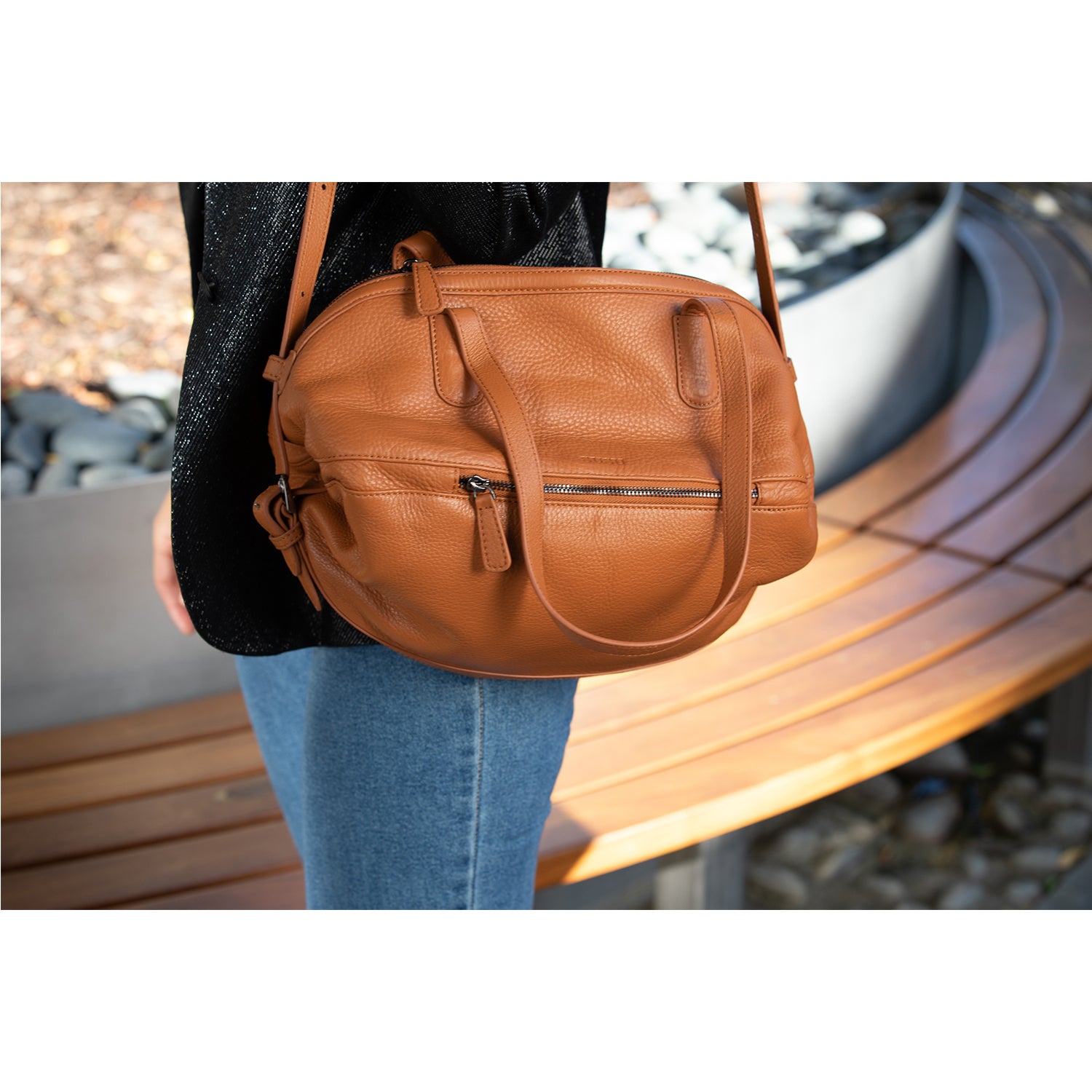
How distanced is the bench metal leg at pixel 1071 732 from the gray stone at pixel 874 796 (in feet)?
1.09

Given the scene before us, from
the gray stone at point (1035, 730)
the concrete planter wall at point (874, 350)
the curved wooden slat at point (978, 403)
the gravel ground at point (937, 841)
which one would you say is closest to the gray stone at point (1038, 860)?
the gravel ground at point (937, 841)

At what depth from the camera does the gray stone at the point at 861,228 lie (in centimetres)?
296

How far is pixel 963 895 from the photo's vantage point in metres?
2.25

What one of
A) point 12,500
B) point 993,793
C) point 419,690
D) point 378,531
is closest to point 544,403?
point 378,531

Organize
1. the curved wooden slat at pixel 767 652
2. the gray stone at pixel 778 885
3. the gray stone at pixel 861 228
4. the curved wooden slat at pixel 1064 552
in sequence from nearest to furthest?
the curved wooden slat at pixel 767 652 < the curved wooden slat at pixel 1064 552 < the gray stone at pixel 778 885 < the gray stone at pixel 861 228

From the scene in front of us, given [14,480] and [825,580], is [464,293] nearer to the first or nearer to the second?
[825,580]

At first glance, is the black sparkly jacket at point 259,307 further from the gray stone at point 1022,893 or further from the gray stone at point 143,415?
the gray stone at point 1022,893

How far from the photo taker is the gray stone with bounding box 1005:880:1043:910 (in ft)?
7.32

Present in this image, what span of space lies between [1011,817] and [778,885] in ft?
1.82

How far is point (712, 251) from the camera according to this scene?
→ 2.84 m

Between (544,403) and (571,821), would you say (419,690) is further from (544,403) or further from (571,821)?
(571,821)

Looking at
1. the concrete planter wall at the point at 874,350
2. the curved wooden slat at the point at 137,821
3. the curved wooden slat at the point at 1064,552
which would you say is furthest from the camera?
the concrete planter wall at the point at 874,350

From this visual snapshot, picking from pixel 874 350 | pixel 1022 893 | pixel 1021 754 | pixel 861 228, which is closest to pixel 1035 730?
pixel 1021 754

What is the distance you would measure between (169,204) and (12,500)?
166cm
